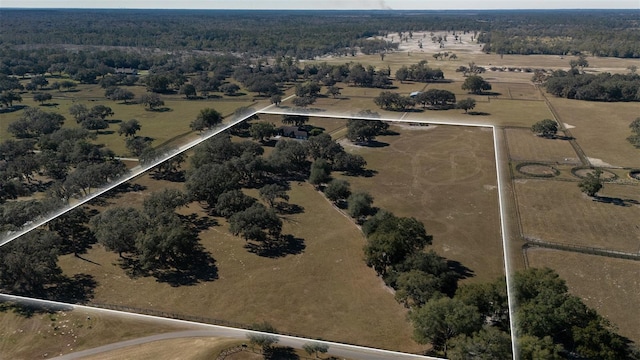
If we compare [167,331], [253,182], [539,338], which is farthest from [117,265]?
[539,338]

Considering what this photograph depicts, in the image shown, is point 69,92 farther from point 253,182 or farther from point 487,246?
point 487,246

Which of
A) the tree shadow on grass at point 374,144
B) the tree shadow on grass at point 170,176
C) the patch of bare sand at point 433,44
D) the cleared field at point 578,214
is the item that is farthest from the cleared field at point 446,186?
the patch of bare sand at point 433,44

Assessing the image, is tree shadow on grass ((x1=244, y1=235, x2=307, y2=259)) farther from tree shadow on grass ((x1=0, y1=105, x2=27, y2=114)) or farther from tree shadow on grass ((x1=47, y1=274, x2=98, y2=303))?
tree shadow on grass ((x1=0, y1=105, x2=27, y2=114))

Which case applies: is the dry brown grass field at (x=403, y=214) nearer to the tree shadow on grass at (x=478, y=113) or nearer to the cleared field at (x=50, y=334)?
the cleared field at (x=50, y=334)

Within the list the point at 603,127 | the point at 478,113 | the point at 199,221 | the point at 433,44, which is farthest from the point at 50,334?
the point at 433,44

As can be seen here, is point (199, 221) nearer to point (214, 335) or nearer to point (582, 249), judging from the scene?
point (214, 335)

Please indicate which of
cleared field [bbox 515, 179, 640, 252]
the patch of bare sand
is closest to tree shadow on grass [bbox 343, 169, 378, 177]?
cleared field [bbox 515, 179, 640, 252]
